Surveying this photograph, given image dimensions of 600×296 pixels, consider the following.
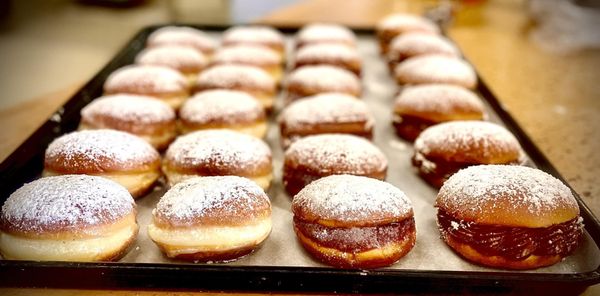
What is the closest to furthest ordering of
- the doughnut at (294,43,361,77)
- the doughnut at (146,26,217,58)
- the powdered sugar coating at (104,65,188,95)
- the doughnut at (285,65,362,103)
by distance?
the powdered sugar coating at (104,65,188,95) → the doughnut at (285,65,362,103) → the doughnut at (294,43,361,77) → the doughnut at (146,26,217,58)

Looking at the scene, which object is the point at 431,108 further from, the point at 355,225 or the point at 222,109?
the point at 355,225

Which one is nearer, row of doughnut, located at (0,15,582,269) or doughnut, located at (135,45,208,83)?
row of doughnut, located at (0,15,582,269)

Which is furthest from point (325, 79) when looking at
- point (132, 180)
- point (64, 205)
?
point (64, 205)

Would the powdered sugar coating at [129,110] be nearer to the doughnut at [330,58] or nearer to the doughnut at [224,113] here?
the doughnut at [224,113]

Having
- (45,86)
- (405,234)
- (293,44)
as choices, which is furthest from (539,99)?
(45,86)

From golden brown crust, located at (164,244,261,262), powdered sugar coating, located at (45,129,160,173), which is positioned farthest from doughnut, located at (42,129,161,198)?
golden brown crust, located at (164,244,261,262)

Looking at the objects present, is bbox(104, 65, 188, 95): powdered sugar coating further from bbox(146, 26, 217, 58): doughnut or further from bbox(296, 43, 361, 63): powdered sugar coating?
bbox(296, 43, 361, 63): powdered sugar coating

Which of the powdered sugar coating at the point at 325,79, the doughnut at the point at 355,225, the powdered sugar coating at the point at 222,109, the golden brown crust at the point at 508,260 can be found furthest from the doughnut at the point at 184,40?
the golden brown crust at the point at 508,260

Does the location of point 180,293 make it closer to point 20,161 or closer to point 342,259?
point 342,259
